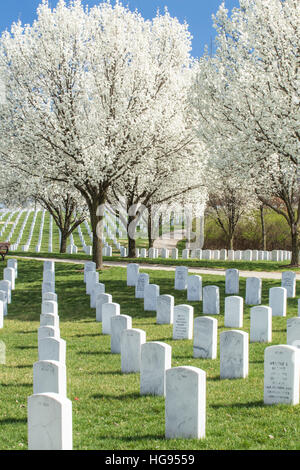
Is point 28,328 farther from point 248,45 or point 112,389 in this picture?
point 248,45

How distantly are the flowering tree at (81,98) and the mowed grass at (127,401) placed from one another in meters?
9.49

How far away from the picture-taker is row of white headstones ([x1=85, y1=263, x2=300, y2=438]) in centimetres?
602

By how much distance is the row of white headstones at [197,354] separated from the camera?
6.02 metres

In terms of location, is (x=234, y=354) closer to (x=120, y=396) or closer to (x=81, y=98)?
(x=120, y=396)

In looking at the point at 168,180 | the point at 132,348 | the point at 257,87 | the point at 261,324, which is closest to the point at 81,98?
the point at 257,87

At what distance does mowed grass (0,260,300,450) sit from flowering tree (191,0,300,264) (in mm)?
7574

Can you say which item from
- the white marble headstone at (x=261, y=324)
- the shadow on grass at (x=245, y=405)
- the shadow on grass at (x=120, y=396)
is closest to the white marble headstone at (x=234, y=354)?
the shadow on grass at (x=245, y=405)

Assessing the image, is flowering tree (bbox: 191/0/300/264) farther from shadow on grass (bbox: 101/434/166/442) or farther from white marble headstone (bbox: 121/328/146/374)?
shadow on grass (bbox: 101/434/166/442)

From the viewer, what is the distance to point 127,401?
24.2ft

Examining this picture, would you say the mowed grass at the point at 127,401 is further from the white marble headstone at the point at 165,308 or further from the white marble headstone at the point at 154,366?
the white marble headstone at the point at 165,308

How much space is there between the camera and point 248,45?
20.6 meters

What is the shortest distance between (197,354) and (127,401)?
8.58 feet

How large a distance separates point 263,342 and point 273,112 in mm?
10703

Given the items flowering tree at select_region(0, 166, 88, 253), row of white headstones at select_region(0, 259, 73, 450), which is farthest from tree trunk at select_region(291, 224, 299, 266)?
row of white headstones at select_region(0, 259, 73, 450)
